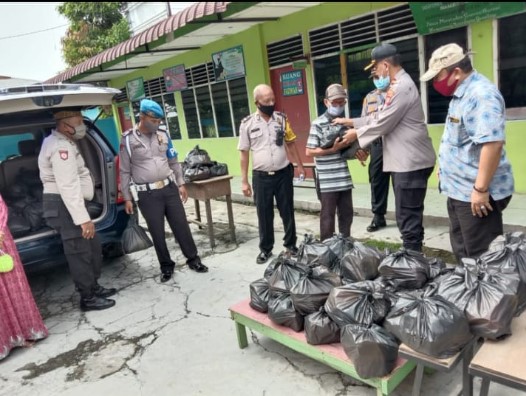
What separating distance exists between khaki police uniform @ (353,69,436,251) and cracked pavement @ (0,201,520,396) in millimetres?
1136

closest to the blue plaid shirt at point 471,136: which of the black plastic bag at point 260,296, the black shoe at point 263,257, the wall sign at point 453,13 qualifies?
the black plastic bag at point 260,296

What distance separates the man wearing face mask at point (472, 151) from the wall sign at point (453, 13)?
267cm

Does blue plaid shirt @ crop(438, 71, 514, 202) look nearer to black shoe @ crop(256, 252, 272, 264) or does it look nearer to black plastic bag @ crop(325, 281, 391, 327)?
black plastic bag @ crop(325, 281, 391, 327)

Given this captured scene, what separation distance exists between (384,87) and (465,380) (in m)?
2.80

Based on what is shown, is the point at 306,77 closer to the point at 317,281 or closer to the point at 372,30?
the point at 372,30

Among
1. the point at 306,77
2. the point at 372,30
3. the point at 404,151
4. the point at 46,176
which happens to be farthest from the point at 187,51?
the point at 404,151

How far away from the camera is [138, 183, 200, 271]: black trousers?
155 inches

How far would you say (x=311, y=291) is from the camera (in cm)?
238

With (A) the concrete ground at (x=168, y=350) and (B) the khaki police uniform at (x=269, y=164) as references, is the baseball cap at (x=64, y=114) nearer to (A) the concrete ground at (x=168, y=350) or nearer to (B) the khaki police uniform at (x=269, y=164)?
(B) the khaki police uniform at (x=269, y=164)

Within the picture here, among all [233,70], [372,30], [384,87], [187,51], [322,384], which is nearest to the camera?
[322,384]

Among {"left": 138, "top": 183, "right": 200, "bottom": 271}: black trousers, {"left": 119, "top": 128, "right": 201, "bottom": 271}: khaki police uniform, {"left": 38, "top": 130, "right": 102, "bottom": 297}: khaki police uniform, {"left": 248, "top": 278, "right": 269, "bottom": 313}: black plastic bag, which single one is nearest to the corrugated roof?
{"left": 119, "top": 128, "right": 201, "bottom": 271}: khaki police uniform

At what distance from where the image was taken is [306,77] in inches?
281

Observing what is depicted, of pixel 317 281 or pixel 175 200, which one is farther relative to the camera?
pixel 175 200

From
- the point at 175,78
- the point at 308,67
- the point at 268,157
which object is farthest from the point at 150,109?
the point at 175,78
